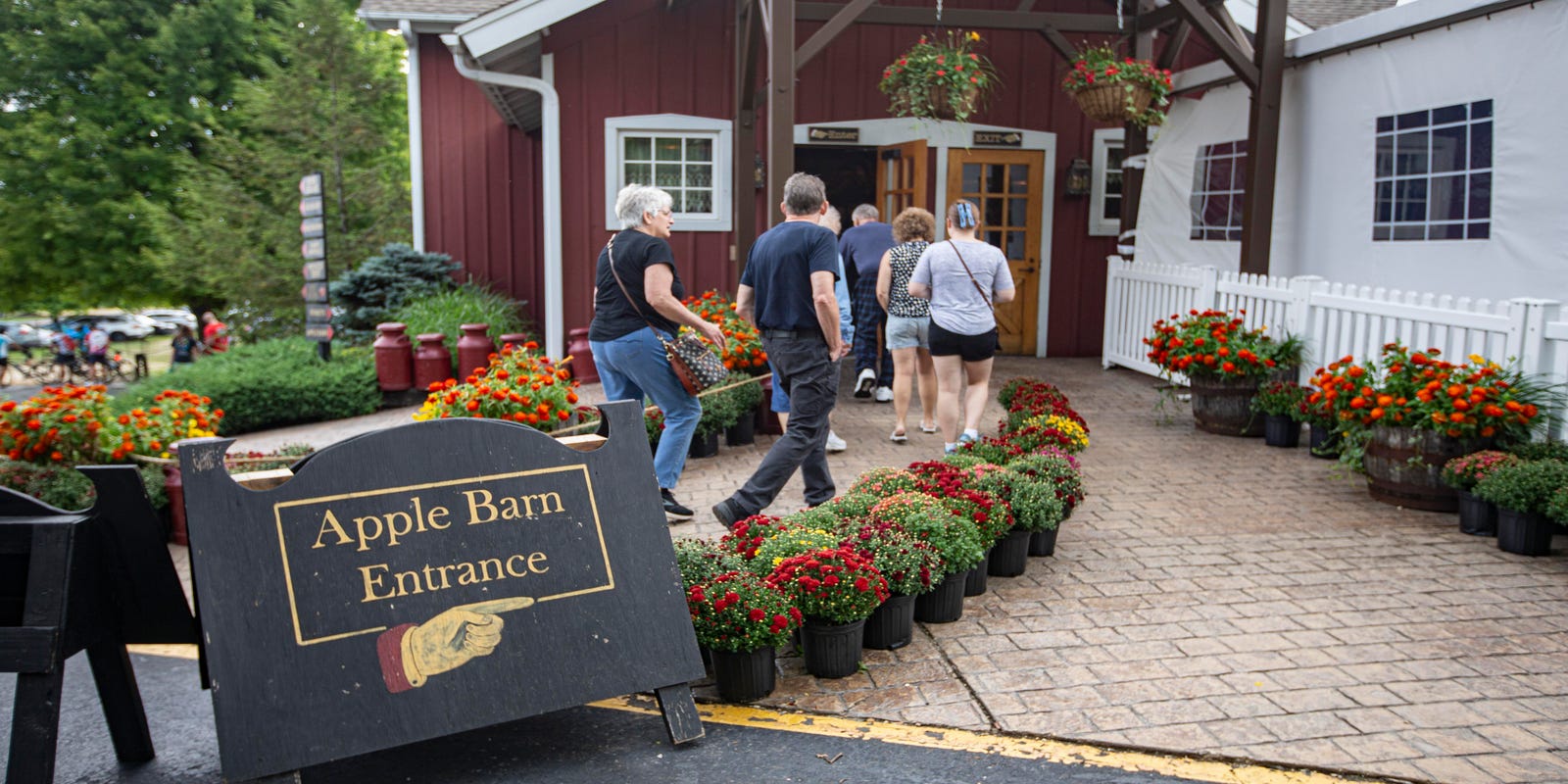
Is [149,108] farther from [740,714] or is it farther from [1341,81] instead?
[740,714]

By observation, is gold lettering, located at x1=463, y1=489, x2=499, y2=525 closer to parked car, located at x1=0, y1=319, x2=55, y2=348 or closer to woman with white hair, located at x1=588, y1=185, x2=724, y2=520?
woman with white hair, located at x1=588, y1=185, x2=724, y2=520

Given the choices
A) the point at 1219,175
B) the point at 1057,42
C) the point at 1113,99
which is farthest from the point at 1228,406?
the point at 1057,42

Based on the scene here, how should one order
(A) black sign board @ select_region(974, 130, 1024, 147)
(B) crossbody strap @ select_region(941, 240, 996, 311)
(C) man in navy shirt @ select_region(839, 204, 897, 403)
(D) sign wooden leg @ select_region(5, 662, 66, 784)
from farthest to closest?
(A) black sign board @ select_region(974, 130, 1024, 147)
(C) man in navy shirt @ select_region(839, 204, 897, 403)
(B) crossbody strap @ select_region(941, 240, 996, 311)
(D) sign wooden leg @ select_region(5, 662, 66, 784)

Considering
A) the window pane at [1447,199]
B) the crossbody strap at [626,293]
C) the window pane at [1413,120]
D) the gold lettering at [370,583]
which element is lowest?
the gold lettering at [370,583]

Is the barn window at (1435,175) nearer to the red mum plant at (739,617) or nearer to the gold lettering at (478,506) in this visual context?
the red mum plant at (739,617)

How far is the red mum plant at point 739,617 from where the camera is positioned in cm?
365

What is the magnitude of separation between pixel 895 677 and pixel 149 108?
26066 millimetres

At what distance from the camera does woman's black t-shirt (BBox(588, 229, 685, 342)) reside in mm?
5645

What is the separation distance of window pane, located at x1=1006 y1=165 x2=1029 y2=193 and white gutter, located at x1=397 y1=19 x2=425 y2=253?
6557mm

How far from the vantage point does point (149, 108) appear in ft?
80.7

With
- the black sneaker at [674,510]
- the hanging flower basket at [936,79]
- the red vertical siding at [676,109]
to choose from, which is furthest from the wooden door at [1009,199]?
the black sneaker at [674,510]

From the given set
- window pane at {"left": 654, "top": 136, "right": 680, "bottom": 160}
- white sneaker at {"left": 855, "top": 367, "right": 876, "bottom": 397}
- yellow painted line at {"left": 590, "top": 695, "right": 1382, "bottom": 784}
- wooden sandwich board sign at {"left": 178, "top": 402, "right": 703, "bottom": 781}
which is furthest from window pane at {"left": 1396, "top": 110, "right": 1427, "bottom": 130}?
wooden sandwich board sign at {"left": 178, "top": 402, "right": 703, "bottom": 781}

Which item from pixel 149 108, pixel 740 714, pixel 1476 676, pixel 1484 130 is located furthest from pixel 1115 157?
pixel 149 108

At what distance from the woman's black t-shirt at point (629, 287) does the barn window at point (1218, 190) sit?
6.72 metres
